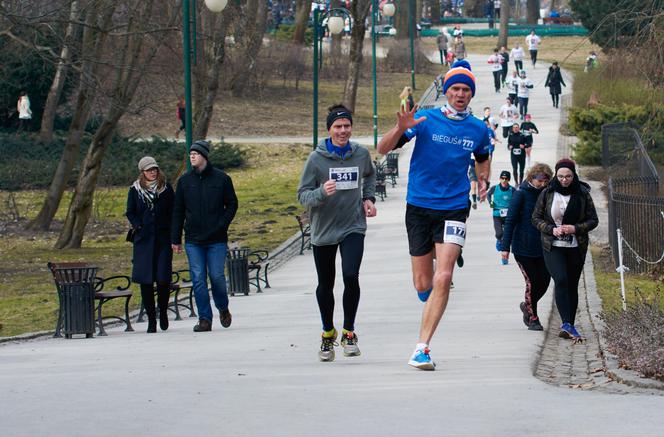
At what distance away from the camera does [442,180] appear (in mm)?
9266

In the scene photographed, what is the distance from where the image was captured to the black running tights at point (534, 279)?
1227cm

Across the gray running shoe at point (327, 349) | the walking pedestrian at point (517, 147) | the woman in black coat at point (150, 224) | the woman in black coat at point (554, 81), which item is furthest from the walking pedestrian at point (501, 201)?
the woman in black coat at point (554, 81)

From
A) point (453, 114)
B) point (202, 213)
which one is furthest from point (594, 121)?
point (453, 114)

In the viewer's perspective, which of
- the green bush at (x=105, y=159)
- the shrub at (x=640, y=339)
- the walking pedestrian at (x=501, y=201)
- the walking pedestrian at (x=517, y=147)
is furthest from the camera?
the green bush at (x=105, y=159)

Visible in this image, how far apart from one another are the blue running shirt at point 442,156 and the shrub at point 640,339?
1.46 meters

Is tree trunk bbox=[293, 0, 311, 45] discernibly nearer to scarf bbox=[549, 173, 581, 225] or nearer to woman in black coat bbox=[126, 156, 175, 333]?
woman in black coat bbox=[126, 156, 175, 333]

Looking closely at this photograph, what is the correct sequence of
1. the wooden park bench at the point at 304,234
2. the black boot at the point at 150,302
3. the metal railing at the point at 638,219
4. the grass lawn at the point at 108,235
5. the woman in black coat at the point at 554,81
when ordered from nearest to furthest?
the black boot at the point at 150,302, the grass lawn at the point at 108,235, the metal railing at the point at 638,219, the wooden park bench at the point at 304,234, the woman in black coat at the point at 554,81

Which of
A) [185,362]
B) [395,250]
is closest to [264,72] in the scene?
[395,250]

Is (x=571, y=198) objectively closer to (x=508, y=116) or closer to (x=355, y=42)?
(x=508, y=116)

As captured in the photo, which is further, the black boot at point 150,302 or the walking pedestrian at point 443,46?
the walking pedestrian at point 443,46

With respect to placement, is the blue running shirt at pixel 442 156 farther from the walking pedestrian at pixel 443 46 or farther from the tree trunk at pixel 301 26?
the walking pedestrian at pixel 443 46

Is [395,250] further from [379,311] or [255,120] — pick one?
[255,120]

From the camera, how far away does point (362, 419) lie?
7480mm

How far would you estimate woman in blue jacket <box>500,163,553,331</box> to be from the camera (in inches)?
483
